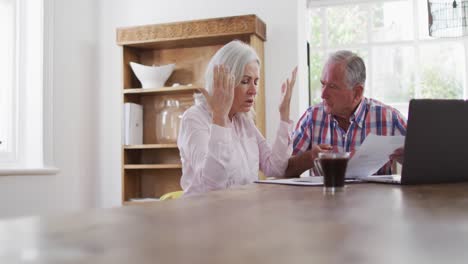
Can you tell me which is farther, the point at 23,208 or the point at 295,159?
the point at 23,208

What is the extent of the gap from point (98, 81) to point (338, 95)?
7.93ft

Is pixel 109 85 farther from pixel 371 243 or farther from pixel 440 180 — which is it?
pixel 371 243

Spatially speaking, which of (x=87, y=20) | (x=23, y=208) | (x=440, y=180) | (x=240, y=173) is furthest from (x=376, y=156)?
(x=87, y=20)

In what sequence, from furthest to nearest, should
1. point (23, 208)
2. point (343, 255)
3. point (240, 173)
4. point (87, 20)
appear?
point (87, 20) → point (23, 208) → point (240, 173) → point (343, 255)

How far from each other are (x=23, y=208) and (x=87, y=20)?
158 centimetres

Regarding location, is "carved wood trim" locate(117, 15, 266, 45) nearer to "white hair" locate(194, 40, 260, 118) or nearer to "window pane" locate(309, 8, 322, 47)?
"white hair" locate(194, 40, 260, 118)

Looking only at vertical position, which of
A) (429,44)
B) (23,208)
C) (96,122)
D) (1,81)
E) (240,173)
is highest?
(429,44)

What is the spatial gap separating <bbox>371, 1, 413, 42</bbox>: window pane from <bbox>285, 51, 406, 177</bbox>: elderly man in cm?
307

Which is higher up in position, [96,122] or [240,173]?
[96,122]

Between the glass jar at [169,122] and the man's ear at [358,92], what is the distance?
179 centimetres

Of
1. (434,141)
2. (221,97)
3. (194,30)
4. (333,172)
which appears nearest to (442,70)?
(194,30)

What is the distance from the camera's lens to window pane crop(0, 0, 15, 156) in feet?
11.8

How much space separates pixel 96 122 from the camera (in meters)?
4.17

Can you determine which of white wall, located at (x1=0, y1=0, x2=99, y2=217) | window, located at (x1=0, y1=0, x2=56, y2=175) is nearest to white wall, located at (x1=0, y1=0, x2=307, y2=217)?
white wall, located at (x1=0, y1=0, x2=99, y2=217)
